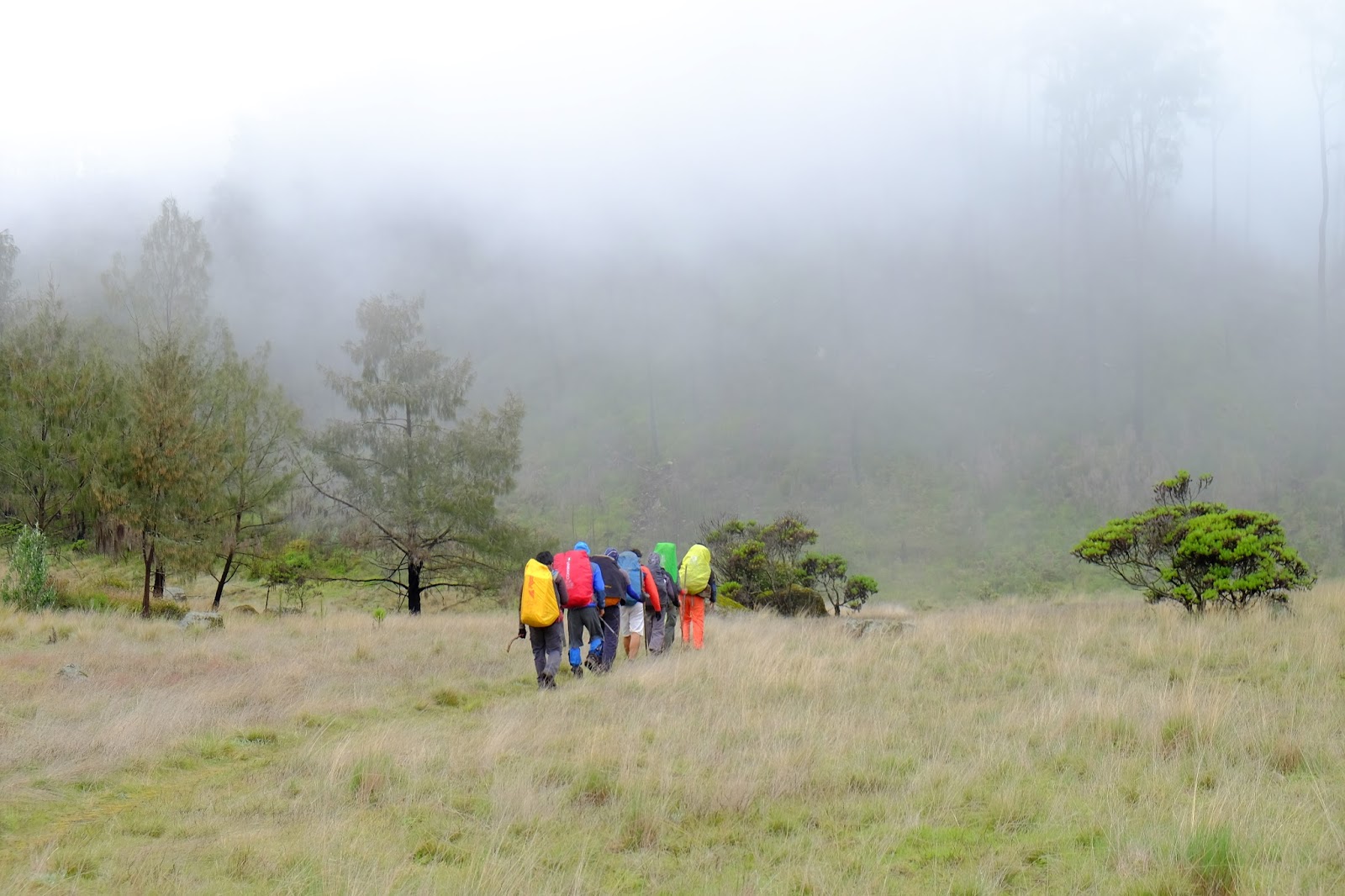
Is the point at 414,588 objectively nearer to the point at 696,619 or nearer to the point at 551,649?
the point at 696,619

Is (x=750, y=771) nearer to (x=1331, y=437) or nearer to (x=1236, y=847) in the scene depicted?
(x=1236, y=847)

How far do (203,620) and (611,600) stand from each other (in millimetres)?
9887

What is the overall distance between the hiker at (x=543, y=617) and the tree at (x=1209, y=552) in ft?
34.0

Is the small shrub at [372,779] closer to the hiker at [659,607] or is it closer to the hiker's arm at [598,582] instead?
the hiker's arm at [598,582]

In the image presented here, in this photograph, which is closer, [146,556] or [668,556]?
[668,556]

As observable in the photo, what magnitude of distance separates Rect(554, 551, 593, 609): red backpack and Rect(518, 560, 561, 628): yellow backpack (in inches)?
24.3

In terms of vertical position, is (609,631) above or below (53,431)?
below

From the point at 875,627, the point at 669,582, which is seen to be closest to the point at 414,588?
the point at 669,582

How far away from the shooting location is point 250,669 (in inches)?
443

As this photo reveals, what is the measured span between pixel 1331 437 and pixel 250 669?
4823 centimetres

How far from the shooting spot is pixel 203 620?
653 inches

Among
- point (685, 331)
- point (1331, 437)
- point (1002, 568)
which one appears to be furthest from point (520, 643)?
point (685, 331)

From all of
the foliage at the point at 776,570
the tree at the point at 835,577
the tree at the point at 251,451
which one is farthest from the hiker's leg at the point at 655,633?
the tree at the point at 251,451

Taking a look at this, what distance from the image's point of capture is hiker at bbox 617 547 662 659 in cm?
1229
